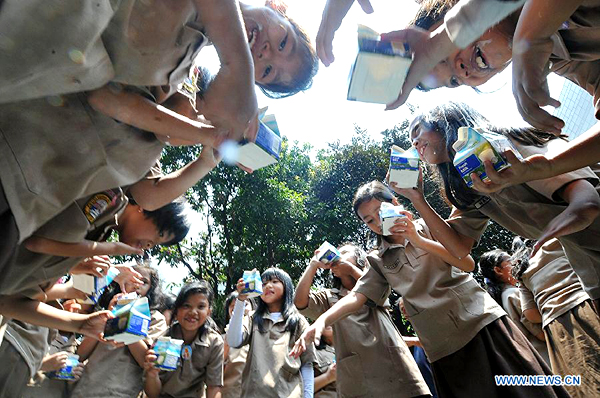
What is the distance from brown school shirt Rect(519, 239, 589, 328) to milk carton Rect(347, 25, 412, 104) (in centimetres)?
136

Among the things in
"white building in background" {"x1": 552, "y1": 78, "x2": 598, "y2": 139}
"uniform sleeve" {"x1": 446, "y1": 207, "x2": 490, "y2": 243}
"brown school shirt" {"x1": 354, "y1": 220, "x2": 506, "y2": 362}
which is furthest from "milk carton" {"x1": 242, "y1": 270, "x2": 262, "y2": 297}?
"white building in background" {"x1": 552, "y1": 78, "x2": 598, "y2": 139}

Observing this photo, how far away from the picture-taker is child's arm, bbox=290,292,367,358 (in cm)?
260

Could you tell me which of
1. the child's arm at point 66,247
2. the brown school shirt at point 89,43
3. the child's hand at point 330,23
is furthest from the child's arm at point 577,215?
the child's arm at point 66,247

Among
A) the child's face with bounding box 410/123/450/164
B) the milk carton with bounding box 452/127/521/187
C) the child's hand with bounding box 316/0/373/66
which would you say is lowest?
the milk carton with bounding box 452/127/521/187

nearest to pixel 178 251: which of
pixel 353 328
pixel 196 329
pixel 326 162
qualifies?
pixel 326 162

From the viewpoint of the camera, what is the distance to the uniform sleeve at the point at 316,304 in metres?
3.61

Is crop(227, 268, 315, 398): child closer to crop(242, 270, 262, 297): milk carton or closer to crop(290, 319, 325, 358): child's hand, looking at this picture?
crop(242, 270, 262, 297): milk carton

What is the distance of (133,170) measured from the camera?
1381 mm

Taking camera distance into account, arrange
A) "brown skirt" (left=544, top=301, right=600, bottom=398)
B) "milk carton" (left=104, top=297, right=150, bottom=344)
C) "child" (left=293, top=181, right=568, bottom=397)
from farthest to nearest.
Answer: "milk carton" (left=104, top=297, right=150, bottom=344) < "child" (left=293, top=181, right=568, bottom=397) < "brown skirt" (left=544, top=301, right=600, bottom=398)

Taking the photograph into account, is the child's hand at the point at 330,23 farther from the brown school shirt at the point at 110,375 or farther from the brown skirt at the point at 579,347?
the brown school shirt at the point at 110,375

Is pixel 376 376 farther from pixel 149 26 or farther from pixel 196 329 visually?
pixel 149 26

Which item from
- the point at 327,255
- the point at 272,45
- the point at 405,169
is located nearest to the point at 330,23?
the point at 272,45

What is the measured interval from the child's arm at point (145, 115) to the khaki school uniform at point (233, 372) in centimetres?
317

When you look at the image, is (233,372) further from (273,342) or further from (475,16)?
(475,16)
